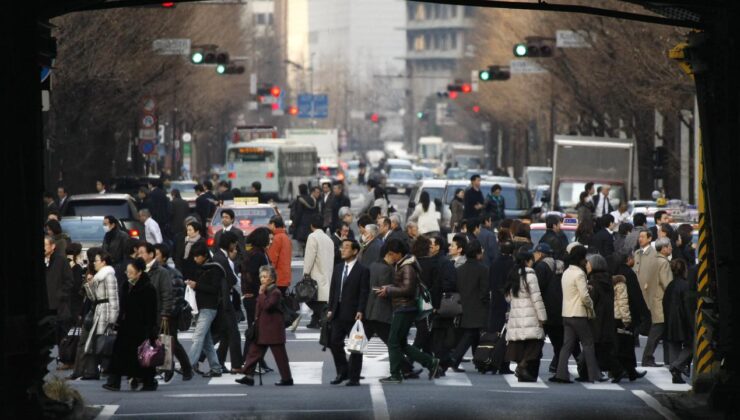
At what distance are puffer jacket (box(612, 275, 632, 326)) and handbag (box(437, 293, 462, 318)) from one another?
174 centimetres

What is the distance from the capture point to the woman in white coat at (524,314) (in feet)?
60.0

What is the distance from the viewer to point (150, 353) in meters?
17.1

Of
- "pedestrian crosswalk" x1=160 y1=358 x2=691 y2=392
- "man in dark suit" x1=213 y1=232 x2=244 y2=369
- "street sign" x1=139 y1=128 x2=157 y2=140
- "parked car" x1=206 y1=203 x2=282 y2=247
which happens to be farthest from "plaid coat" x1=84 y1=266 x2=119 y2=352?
Answer: "street sign" x1=139 y1=128 x2=157 y2=140

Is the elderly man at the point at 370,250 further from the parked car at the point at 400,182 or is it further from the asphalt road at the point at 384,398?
the parked car at the point at 400,182

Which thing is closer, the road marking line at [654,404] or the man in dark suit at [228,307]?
the road marking line at [654,404]

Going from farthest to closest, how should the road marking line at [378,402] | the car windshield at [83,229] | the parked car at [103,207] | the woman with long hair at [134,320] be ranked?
1. the parked car at [103,207]
2. the car windshield at [83,229]
3. the woman with long hair at [134,320]
4. the road marking line at [378,402]

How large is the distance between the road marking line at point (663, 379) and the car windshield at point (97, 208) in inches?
547

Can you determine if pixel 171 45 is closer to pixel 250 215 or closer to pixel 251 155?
pixel 250 215

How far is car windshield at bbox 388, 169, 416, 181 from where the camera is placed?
3214 inches

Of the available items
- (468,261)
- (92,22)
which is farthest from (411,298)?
(92,22)

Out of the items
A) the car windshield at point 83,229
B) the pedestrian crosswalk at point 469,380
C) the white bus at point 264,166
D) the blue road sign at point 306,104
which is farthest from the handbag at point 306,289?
the blue road sign at point 306,104

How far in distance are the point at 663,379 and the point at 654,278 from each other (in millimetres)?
1402

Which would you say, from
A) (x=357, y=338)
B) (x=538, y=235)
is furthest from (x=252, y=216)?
(x=357, y=338)

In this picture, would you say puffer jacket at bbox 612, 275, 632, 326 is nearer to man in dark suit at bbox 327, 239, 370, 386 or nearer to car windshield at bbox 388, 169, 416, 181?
man in dark suit at bbox 327, 239, 370, 386
